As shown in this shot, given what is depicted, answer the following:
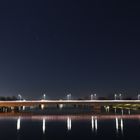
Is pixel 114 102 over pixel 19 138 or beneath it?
over

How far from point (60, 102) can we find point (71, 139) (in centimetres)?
8810

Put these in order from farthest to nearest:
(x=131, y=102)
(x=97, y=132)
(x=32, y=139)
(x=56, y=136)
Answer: (x=131, y=102)
(x=97, y=132)
(x=56, y=136)
(x=32, y=139)

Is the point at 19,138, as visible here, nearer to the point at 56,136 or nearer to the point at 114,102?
the point at 56,136

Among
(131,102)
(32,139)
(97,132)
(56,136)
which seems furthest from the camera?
(131,102)

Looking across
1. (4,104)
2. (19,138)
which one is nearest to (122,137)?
(19,138)

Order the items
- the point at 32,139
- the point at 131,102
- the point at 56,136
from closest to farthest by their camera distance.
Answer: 1. the point at 32,139
2. the point at 56,136
3. the point at 131,102

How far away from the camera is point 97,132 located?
8281 centimetres

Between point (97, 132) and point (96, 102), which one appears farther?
point (96, 102)

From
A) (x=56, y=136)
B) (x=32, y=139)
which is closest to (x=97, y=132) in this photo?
(x=56, y=136)

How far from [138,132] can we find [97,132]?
8.71 m

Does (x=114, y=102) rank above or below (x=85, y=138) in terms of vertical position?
above

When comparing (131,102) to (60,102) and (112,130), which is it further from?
(112,130)

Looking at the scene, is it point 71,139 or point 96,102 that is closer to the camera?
point 71,139

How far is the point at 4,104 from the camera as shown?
523ft
